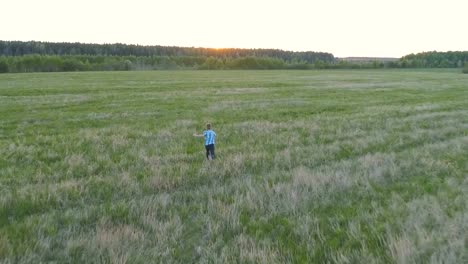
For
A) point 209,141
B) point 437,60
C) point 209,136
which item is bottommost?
point 209,141

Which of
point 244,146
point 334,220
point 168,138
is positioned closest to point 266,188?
point 334,220

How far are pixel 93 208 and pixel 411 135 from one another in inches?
395

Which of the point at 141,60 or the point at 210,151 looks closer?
the point at 210,151

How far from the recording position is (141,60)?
12181cm

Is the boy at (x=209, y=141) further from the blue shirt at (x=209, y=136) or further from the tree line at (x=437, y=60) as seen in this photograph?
the tree line at (x=437, y=60)

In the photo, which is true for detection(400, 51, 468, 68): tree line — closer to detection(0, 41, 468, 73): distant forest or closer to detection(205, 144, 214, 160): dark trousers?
detection(0, 41, 468, 73): distant forest

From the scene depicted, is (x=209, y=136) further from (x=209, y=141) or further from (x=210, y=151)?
(x=210, y=151)

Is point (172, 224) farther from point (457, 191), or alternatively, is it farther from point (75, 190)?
point (457, 191)

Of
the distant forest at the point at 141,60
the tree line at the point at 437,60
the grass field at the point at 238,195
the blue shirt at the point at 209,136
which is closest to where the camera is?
the grass field at the point at 238,195

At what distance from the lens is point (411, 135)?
12.9m

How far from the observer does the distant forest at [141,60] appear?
97875 millimetres

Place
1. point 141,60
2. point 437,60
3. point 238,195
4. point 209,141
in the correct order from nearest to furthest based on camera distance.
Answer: point 238,195
point 209,141
point 141,60
point 437,60

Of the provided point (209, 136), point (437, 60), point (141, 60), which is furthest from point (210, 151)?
point (437, 60)

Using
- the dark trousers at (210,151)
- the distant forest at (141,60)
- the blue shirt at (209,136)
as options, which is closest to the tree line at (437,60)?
the distant forest at (141,60)
